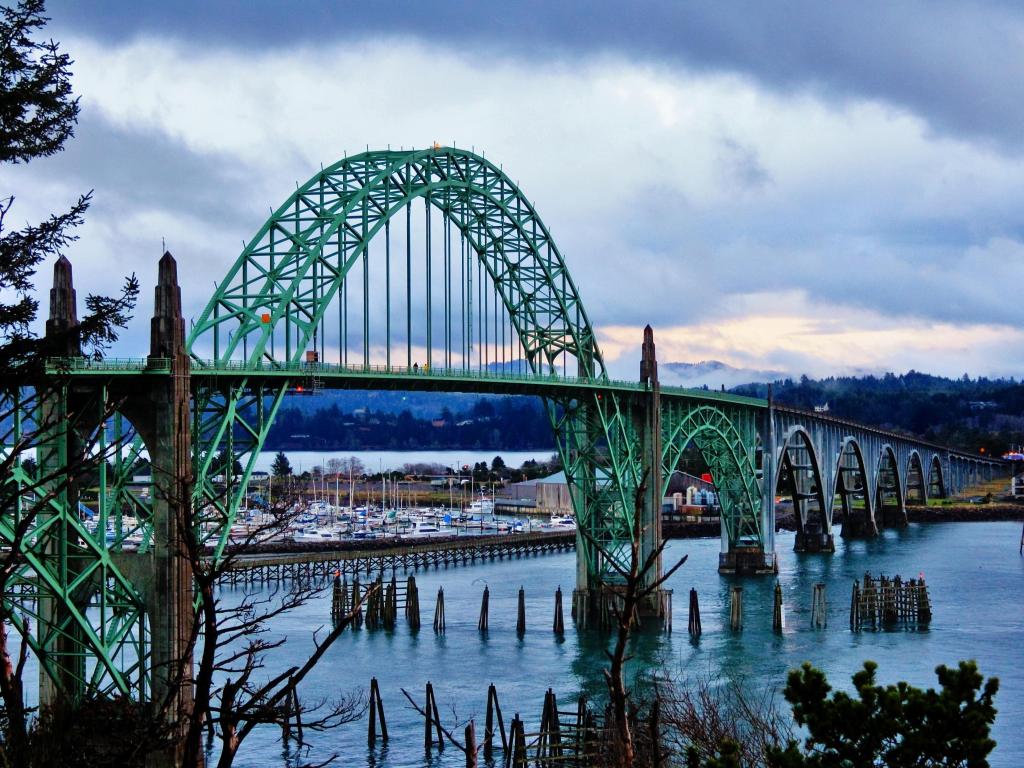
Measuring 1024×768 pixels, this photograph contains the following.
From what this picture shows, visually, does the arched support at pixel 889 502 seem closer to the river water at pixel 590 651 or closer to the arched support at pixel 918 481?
the arched support at pixel 918 481

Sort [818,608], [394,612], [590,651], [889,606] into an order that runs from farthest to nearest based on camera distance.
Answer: [889,606], [394,612], [818,608], [590,651]

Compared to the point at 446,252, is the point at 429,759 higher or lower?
lower

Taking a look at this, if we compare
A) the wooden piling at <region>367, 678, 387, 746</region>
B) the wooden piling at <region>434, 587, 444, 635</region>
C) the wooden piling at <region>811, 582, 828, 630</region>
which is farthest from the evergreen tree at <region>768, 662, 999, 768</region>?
the wooden piling at <region>811, 582, 828, 630</region>

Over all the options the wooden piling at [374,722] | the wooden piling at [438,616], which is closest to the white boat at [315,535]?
the wooden piling at [438,616]

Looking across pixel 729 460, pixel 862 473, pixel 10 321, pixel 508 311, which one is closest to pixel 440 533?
pixel 862 473

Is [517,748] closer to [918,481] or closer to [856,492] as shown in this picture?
[856,492]

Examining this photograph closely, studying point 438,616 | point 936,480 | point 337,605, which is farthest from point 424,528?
point 936,480

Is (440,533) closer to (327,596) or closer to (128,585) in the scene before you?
(327,596)
